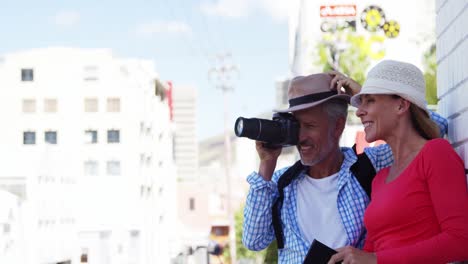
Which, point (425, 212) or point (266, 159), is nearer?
point (425, 212)

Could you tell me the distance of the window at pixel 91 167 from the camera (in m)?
58.0

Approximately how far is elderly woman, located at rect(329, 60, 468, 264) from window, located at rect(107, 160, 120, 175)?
5542 centimetres

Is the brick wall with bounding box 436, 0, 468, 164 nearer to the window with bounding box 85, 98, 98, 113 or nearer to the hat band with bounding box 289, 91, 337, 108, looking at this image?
the hat band with bounding box 289, 91, 337, 108

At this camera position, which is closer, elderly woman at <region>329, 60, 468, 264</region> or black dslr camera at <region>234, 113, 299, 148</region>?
elderly woman at <region>329, 60, 468, 264</region>

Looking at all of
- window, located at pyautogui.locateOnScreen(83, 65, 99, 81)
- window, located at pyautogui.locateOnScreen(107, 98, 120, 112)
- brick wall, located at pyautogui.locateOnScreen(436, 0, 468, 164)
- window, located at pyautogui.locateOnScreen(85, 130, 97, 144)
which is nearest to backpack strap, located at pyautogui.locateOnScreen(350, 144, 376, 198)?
brick wall, located at pyautogui.locateOnScreen(436, 0, 468, 164)

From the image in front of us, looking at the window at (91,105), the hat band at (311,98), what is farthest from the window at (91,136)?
the hat band at (311,98)

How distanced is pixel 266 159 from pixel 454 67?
788 mm

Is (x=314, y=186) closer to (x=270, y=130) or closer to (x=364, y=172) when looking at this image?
(x=364, y=172)

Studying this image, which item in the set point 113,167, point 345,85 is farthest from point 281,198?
point 113,167

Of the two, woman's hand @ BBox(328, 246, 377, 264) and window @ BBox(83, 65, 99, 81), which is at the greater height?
window @ BBox(83, 65, 99, 81)

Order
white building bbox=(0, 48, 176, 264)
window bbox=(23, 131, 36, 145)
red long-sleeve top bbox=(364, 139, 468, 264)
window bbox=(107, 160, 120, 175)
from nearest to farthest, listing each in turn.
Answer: red long-sleeve top bbox=(364, 139, 468, 264)
white building bbox=(0, 48, 176, 264)
window bbox=(107, 160, 120, 175)
window bbox=(23, 131, 36, 145)

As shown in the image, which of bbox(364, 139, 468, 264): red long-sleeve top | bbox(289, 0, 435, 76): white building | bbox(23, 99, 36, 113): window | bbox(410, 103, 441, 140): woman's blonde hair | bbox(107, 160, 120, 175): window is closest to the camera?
bbox(364, 139, 468, 264): red long-sleeve top

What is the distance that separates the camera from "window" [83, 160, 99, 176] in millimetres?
57969

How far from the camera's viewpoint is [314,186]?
3518 mm
